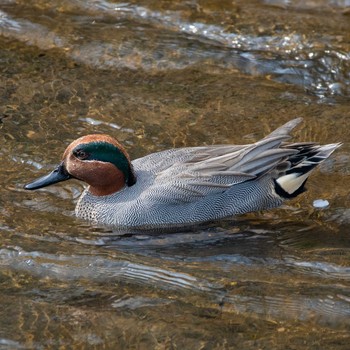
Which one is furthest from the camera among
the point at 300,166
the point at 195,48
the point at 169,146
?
the point at 195,48

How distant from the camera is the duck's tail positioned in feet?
23.7

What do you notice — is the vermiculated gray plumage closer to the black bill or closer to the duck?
the duck

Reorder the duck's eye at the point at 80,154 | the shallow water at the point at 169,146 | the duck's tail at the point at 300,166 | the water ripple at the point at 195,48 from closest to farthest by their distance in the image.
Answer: the shallow water at the point at 169,146
the duck's eye at the point at 80,154
the duck's tail at the point at 300,166
the water ripple at the point at 195,48

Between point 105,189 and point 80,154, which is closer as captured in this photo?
point 80,154

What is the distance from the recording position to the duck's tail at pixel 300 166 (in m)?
7.22

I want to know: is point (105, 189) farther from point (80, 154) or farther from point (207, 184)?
point (207, 184)

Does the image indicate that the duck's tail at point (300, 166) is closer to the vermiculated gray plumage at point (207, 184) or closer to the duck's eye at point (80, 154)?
the vermiculated gray plumage at point (207, 184)

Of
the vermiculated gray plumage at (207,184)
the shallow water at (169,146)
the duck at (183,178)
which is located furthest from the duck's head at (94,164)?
the shallow water at (169,146)

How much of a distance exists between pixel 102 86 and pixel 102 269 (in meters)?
2.98

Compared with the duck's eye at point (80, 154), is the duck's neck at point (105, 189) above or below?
below

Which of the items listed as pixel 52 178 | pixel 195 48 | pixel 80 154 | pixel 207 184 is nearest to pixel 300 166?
pixel 207 184

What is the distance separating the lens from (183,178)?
7.05m

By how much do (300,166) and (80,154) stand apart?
1622mm

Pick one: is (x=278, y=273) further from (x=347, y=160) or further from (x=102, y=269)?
(x=347, y=160)
